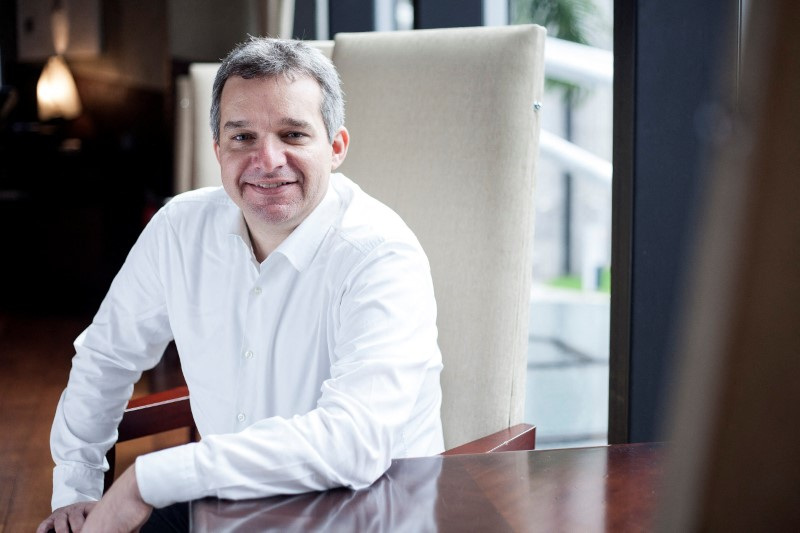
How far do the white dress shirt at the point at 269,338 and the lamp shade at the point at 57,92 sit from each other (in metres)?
4.47

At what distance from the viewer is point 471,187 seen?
1.47 metres

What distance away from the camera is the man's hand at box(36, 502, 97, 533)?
1156 millimetres

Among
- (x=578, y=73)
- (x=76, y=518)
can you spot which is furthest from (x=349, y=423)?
(x=578, y=73)

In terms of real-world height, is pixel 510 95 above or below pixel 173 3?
below

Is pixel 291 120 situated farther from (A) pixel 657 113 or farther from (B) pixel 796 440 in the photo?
(B) pixel 796 440

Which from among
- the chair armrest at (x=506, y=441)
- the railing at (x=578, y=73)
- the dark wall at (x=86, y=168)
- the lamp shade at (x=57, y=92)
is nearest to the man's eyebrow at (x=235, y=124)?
the chair armrest at (x=506, y=441)

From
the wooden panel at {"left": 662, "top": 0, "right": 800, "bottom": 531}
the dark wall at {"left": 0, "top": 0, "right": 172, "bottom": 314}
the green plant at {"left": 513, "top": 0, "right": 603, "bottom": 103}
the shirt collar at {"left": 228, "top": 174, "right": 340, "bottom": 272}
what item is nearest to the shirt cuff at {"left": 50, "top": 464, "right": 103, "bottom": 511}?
the shirt collar at {"left": 228, "top": 174, "right": 340, "bottom": 272}

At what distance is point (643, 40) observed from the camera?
1.25 meters

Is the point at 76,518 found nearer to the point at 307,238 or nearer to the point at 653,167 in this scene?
the point at 307,238

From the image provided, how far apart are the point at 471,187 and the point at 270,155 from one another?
37cm

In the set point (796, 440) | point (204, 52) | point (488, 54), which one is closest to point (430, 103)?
point (488, 54)

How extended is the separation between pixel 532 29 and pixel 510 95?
118 millimetres

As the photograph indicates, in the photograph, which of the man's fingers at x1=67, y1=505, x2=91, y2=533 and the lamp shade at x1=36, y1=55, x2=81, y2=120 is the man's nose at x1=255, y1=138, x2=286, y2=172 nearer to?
the man's fingers at x1=67, y1=505, x2=91, y2=533

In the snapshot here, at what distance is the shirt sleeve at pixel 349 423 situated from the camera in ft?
2.67
